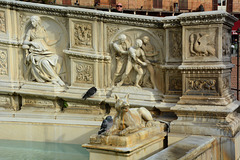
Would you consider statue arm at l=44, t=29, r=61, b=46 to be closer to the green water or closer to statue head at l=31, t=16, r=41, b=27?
statue head at l=31, t=16, r=41, b=27

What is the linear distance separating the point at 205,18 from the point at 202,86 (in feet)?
4.30

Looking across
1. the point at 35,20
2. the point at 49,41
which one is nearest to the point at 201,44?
the point at 49,41

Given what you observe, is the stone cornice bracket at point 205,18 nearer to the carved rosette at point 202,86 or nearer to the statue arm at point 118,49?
the carved rosette at point 202,86

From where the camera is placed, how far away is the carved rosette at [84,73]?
8.44 meters

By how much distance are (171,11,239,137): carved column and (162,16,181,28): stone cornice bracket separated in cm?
17

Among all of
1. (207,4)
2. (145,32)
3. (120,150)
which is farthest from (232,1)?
(120,150)

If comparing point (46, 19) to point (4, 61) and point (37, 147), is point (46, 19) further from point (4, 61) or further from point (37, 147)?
point (37, 147)

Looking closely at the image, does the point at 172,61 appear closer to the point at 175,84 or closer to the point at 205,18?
the point at 175,84

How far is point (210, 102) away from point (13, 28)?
514 centimetres

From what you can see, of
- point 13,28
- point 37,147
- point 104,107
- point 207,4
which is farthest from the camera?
point 207,4

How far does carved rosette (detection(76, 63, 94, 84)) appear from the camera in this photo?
27.7ft

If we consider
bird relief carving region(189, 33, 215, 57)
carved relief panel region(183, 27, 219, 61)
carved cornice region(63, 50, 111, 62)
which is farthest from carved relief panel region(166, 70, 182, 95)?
carved cornice region(63, 50, 111, 62)

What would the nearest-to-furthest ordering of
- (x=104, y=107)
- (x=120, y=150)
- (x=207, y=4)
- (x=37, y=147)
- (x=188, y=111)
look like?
(x=120, y=150)
(x=188, y=111)
(x=37, y=147)
(x=104, y=107)
(x=207, y=4)

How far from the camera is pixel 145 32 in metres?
8.00
